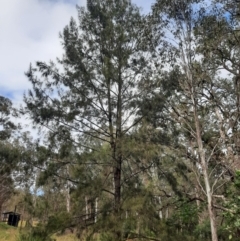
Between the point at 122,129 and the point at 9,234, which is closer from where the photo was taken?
the point at 122,129

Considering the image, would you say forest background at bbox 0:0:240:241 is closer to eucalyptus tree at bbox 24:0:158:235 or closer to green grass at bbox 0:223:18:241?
eucalyptus tree at bbox 24:0:158:235

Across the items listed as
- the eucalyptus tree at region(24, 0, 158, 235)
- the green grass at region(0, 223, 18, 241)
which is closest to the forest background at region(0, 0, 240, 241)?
the eucalyptus tree at region(24, 0, 158, 235)

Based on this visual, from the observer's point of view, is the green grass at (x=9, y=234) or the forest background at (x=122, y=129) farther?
the green grass at (x=9, y=234)

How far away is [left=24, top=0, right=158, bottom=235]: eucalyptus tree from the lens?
26.3ft

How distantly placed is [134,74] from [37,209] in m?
4.69

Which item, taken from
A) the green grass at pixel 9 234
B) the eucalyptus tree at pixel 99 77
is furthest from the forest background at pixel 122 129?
the green grass at pixel 9 234

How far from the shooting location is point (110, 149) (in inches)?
300

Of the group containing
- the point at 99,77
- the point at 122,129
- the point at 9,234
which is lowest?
the point at 9,234

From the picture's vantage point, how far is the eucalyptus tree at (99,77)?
8.01 m

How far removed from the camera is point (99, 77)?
8719 millimetres

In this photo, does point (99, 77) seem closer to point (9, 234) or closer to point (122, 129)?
point (122, 129)

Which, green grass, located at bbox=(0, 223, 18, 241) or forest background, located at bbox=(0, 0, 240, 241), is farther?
green grass, located at bbox=(0, 223, 18, 241)

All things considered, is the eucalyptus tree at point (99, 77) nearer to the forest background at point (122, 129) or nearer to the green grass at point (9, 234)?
the forest background at point (122, 129)

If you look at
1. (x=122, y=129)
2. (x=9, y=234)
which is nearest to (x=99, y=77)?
(x=122, y=129)
